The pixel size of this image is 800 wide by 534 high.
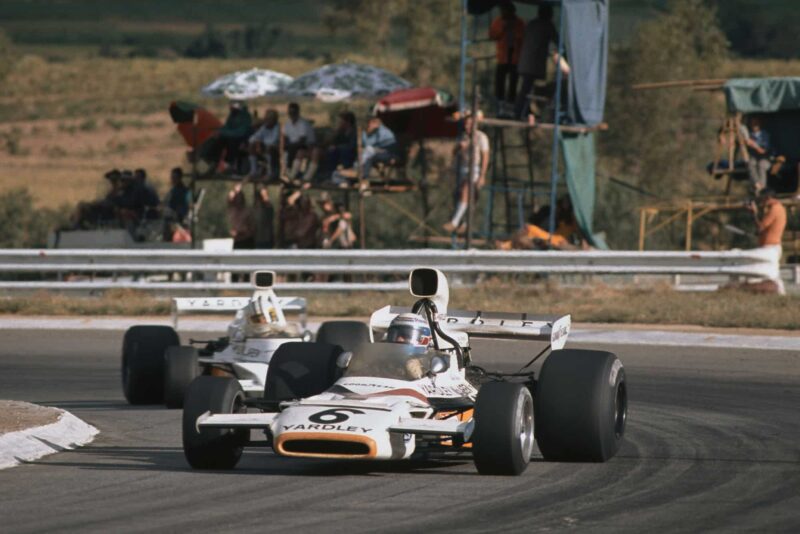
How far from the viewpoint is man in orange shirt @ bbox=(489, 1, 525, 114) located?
26.7 m

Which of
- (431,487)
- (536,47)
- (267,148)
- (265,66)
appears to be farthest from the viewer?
(265,66)

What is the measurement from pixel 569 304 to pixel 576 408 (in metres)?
12.9

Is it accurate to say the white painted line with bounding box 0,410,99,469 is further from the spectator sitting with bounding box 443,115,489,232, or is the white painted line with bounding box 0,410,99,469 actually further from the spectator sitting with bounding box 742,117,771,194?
the spectator sitting with bounding box 742,117,771,194

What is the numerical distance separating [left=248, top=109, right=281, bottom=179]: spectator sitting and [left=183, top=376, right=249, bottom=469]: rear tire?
58.7 feet

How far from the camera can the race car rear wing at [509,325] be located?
463 inches

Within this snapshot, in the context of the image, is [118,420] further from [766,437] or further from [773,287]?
[773,287]

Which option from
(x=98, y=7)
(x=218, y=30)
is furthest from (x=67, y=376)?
(x=98, y=7)

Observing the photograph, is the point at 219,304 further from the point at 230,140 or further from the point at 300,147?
the point at 230,140

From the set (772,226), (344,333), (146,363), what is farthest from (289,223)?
(344,333)

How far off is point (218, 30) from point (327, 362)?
11064 centimetres

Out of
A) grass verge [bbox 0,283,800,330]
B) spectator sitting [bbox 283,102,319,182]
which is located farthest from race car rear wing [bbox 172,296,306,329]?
spectator sitting [bbox 283,102,319,182]

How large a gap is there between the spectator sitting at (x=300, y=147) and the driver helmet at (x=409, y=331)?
16958 millimetres

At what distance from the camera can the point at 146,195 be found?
97.2 ft

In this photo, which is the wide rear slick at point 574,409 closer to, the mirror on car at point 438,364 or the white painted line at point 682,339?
the mirror on car at point 438,364
